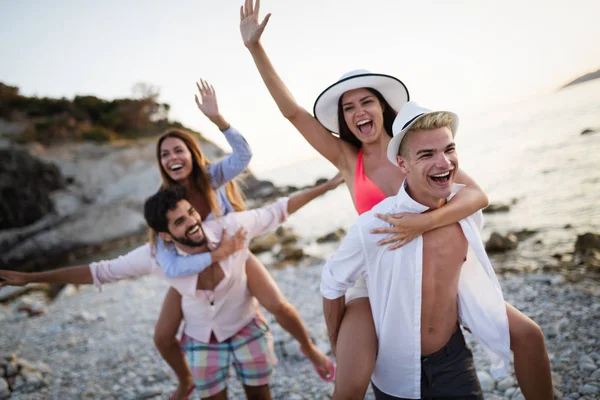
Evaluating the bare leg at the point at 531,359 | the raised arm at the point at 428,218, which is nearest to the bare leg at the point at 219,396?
the raised arm at the point at 428,218

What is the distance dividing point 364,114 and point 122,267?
9.31 ft

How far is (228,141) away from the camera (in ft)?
13.5

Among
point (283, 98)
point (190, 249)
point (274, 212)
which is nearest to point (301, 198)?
point (274, 212)

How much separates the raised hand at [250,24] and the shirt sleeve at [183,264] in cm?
208

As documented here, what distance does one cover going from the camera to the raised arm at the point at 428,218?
2.40 meters

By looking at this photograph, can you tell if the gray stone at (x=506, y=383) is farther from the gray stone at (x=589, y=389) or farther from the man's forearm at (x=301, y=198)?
the man's forearm at (x=301, y=198)

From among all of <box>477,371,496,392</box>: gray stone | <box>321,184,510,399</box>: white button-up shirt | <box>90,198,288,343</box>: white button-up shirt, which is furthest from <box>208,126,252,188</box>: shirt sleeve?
<box>477,371,496,392</box>: gray stone

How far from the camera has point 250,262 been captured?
4.08 meters

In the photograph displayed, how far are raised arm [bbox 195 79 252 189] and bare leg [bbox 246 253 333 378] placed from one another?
1036 mm

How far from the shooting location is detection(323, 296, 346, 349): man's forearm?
2627 millimetres

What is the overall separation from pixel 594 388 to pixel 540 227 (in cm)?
744

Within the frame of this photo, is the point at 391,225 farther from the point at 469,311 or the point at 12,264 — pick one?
the point at 12,264

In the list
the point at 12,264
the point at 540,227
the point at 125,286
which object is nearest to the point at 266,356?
the point at 540,227

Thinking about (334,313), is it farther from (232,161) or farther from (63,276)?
(63,276)
